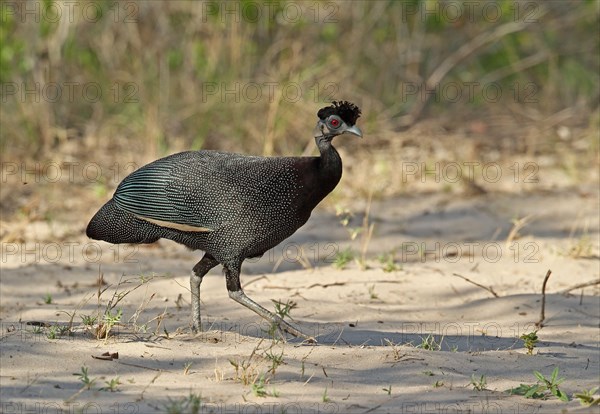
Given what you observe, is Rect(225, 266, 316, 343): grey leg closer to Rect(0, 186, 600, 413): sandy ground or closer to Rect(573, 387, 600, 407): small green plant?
Rect(0, 186, 600, 413): sandy ground

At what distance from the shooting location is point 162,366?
4.53 metres

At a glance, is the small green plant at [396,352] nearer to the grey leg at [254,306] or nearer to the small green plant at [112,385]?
the grey leg at [254,306]

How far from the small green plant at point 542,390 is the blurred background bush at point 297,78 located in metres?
4.92

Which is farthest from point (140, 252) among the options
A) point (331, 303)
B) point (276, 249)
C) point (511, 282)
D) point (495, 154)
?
point (495, 154)

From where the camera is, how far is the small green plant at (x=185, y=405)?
12.5ft

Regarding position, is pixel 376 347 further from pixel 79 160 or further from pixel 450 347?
pixel 79 160

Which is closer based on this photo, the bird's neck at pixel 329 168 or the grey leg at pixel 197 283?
the bird's neck at pixel 329 168

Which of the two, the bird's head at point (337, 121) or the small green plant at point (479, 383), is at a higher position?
the bird's head at point (337, 121)

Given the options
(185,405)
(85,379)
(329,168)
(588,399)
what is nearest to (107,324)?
(85,379)

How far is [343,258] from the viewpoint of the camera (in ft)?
23.2

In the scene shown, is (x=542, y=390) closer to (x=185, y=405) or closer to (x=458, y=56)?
(x=185, y=405)

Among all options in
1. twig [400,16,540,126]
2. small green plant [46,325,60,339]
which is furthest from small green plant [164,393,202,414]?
twig [400,16,540,126]

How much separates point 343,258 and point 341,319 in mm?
1116

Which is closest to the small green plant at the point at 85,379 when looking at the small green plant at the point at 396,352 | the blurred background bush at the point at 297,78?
the small green plant at the point at 396,352
